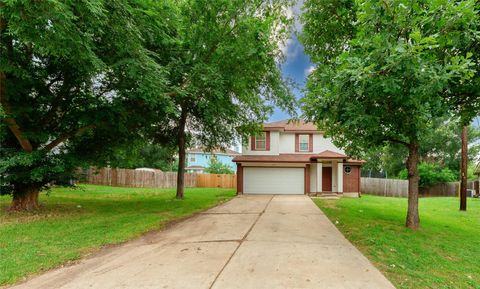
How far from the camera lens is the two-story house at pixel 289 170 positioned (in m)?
20.4

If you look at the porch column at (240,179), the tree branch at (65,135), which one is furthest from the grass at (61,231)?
the porch column at (240,179)

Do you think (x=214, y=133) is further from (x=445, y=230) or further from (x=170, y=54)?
(x=445, y=230)

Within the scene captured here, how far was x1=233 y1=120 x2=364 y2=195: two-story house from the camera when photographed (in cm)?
2036

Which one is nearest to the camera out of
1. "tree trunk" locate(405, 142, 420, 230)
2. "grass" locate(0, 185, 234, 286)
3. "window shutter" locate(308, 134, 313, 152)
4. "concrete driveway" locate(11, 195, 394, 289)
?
"concrete driveway" locate(11, 195, 394, 289)

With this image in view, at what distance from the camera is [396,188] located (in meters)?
25.3

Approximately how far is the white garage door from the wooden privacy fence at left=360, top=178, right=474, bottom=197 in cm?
912

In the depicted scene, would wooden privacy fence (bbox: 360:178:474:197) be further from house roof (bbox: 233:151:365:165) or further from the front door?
the front door

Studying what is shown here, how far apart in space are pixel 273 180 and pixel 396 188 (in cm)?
1136

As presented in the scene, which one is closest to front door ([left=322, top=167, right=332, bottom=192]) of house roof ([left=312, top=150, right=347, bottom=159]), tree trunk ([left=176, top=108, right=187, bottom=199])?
house roof ([left=312, top=150, right=347, bottom=159])

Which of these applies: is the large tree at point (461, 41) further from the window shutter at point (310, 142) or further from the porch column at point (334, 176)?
the window shutter at point (310, 142)

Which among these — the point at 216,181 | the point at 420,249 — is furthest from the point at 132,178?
the point at 420,249

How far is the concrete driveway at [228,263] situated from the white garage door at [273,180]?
12.8 m

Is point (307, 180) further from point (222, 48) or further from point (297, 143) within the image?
point (222, 48)

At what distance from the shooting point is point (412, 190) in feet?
28.0
